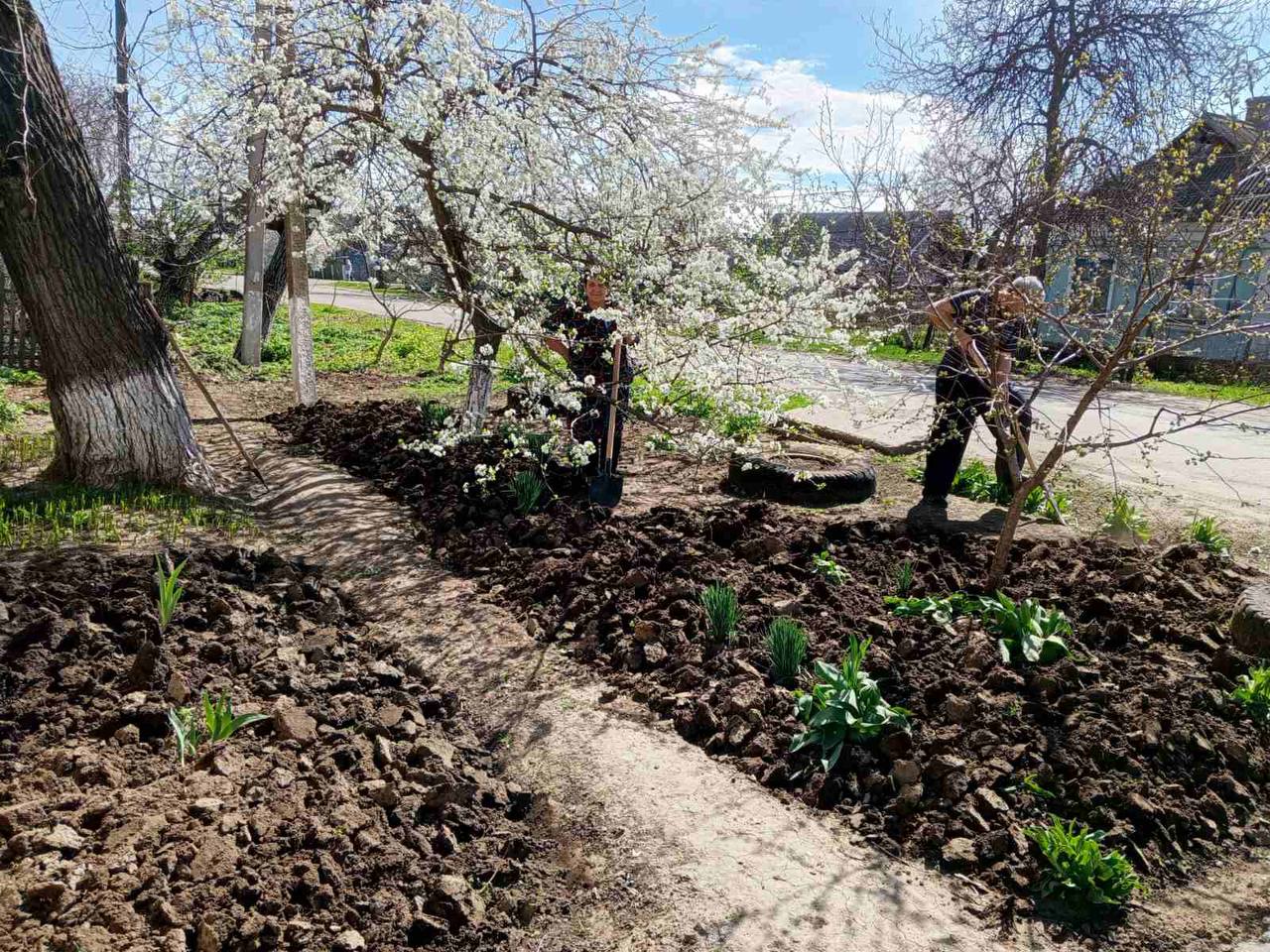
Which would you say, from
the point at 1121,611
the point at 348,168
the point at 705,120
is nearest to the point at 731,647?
the point at 1121,611

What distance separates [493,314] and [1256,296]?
12.9 feet

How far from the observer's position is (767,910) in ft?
8.45

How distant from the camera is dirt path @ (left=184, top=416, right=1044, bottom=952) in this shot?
2510mm

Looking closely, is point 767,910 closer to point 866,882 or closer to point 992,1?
point 866,882

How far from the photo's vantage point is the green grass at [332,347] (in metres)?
11.8

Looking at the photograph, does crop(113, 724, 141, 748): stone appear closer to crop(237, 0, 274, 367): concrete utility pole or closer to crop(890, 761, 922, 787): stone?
crop(890, 761, 922, 787): stone

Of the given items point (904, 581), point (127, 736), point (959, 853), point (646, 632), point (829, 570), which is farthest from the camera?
point (829, 570)

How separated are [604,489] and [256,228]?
6648 mm

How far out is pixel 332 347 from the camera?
48.6 feet

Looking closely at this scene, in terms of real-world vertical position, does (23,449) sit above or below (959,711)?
above

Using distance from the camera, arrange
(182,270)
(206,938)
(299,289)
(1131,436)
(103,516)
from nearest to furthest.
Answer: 1. (206,938)
2. (103,516)
3. (299,289)
4. (1131,436)
5. (182,270)

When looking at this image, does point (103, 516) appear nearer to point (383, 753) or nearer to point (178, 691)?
point (178, 691)

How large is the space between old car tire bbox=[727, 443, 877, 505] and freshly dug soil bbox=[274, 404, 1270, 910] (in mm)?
385

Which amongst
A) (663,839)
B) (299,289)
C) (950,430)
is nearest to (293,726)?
(663,839)
